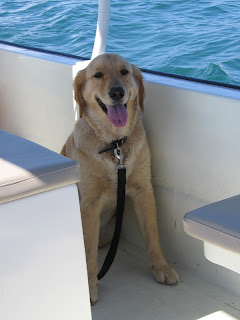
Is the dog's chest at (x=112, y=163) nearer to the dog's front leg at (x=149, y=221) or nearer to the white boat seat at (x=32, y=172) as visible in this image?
the dog's front leg at (x=149, y=221)

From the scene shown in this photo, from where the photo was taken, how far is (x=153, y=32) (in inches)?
343

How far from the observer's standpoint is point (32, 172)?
127 centimetres

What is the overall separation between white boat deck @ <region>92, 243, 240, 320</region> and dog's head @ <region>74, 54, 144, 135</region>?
0.72 m

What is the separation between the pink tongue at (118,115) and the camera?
2.04m

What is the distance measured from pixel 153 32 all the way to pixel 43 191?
7.88m

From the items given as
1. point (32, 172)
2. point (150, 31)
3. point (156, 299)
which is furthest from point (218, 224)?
point (150, 31)

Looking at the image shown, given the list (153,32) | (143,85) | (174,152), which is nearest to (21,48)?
(143,85)

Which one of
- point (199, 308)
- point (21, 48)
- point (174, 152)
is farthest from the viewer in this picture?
point (21, 48)

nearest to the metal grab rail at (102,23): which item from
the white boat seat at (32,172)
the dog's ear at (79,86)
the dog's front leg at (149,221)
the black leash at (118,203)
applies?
the dog's ear at (79,86)

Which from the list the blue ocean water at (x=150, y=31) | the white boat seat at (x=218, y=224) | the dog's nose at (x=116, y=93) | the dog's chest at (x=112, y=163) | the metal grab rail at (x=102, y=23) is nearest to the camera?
the white boat seat at (x=218, y=224)

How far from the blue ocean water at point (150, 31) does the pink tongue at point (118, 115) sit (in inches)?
205

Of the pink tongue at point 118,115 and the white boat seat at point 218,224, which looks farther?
the pink tongue at point 118,115

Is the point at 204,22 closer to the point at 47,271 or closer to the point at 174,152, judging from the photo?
the point at 174,152

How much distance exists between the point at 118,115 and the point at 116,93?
0.33 feet
